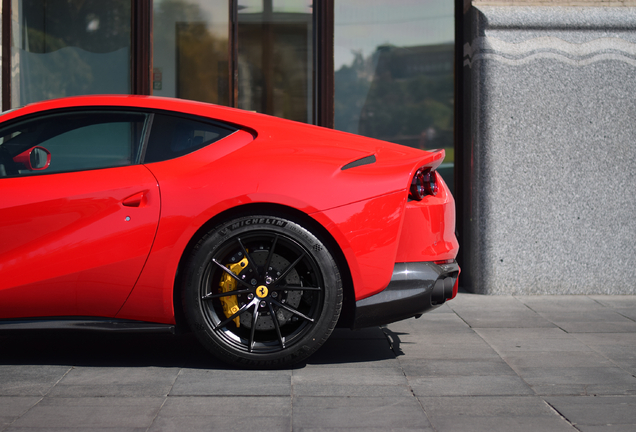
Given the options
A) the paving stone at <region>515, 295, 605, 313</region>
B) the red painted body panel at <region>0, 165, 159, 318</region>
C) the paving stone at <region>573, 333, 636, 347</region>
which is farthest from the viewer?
the paving stone at <region>515, 295, 605, 313</region>

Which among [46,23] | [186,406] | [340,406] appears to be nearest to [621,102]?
[340,406]

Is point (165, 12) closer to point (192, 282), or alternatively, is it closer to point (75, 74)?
point (75, 74)

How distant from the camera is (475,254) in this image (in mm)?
6168

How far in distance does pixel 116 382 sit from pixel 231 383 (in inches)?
23.4

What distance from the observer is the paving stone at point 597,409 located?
8.93 feet

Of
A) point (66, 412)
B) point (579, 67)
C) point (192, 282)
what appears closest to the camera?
point (66, 412)

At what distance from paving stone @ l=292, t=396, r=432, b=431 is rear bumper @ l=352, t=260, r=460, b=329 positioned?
522mm

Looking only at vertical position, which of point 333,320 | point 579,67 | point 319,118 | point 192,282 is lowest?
point 333,320

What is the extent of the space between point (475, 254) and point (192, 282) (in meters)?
3.57

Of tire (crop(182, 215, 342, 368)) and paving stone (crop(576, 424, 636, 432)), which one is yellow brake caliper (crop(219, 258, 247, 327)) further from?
paving stone (crop(576, 424, 636, 432))

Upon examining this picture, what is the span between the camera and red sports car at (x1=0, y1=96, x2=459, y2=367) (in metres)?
3.31

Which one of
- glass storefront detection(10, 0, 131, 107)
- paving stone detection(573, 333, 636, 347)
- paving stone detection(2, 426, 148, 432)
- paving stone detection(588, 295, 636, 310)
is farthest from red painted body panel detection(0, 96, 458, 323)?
glass storefront detection(10, 0, 131, 107)

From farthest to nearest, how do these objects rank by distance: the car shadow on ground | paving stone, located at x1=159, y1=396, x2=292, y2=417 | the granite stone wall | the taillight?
the granite stone wall → the car shadow on ground → the taillight → paving stone, located at x1=159, y1=396, x2=292, y2=417

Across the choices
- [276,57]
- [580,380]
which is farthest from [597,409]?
[276,57]
